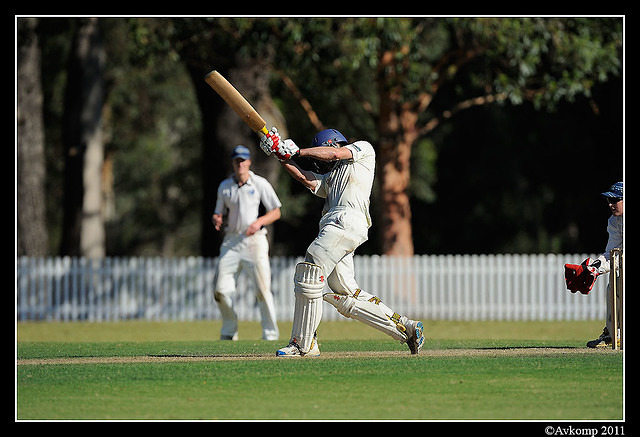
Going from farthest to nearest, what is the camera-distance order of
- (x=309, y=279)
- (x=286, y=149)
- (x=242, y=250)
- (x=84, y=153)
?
(x=84, y=153) → (x=242, y=250) → (x=309, y=279) → (x=286, y=149)

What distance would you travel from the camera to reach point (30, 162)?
2497 centimetres

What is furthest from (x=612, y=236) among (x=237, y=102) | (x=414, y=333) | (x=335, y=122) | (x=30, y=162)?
(x=335, y=122)

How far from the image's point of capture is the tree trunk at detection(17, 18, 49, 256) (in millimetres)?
24406

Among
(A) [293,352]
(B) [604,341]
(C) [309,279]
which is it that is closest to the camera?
(C) [309,279]

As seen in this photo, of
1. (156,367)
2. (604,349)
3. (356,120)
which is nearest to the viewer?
(156,367)

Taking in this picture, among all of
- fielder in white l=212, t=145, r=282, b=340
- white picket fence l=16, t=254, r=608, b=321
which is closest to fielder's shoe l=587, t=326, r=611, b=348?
fielder in white l=212, t=145, r=282, b=340

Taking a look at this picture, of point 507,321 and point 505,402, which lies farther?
point 507,321

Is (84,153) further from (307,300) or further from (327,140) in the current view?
(307,300)

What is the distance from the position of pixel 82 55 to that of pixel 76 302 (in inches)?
260

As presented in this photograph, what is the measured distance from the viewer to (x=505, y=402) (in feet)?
27.3

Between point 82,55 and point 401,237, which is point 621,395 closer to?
point 401,237

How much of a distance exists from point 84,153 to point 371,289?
7494 mm

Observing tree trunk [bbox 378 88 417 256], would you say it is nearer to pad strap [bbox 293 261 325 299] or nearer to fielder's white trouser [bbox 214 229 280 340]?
fielder's white trouser [bbox 214 229 280 340]

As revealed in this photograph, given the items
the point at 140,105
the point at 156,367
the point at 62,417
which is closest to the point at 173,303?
the point at 156,367
